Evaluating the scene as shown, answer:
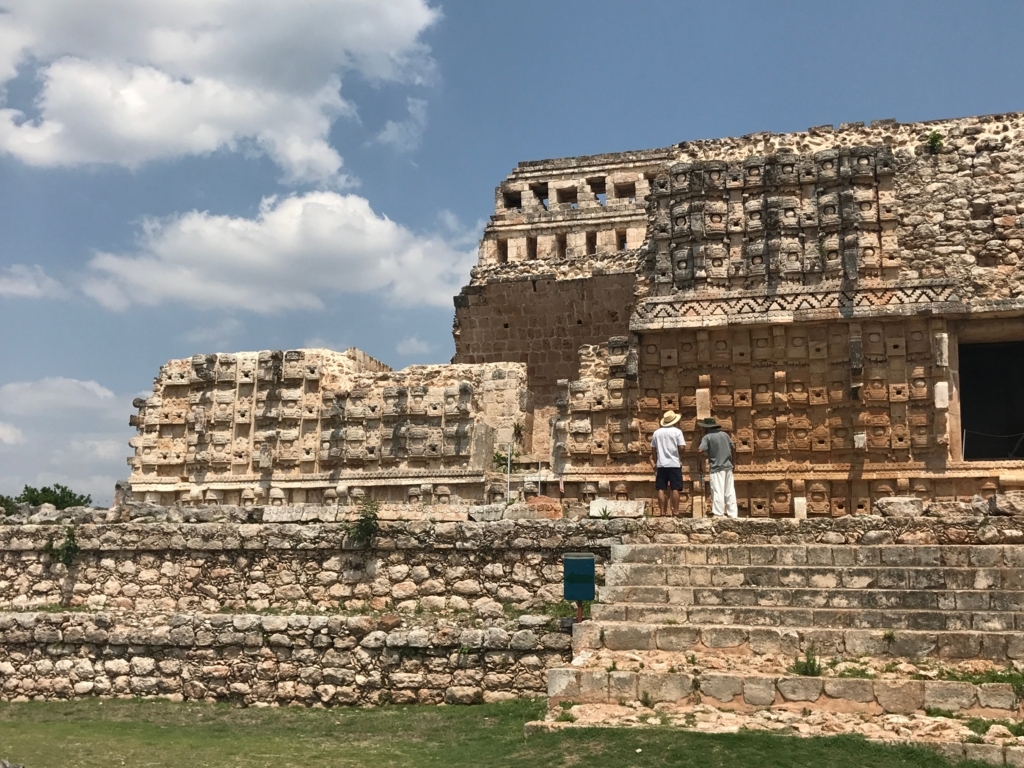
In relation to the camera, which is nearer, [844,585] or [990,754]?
[990,754]

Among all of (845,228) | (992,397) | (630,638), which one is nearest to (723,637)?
(630,638)

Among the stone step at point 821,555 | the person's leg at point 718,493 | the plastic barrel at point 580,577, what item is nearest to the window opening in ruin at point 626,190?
the person's leg at point 718,493

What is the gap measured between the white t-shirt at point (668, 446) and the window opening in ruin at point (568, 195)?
1541 centimetres

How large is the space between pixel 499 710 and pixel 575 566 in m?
1.71

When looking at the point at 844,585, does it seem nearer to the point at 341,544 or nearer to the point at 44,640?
the point at 341,544

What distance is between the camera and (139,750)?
29.1ft

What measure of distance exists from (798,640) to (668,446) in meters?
4.06

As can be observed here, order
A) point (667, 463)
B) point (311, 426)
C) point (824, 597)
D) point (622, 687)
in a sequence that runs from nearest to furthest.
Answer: point (622, 687) < point (824, 597) < point (667, 463) < point (311, 426)

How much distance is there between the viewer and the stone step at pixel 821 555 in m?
9.65

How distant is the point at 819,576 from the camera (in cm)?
976

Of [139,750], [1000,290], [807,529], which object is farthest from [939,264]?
[139,750]

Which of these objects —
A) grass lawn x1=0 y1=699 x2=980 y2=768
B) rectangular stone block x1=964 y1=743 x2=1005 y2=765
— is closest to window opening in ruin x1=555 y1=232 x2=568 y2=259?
grass lawn x1=0 y1=699 x2=980 y2=768

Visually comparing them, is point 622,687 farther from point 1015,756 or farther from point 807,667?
point 1015,756

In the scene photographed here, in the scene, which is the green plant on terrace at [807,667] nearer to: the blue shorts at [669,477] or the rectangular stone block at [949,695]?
the rectangular stone block at [949,695]
